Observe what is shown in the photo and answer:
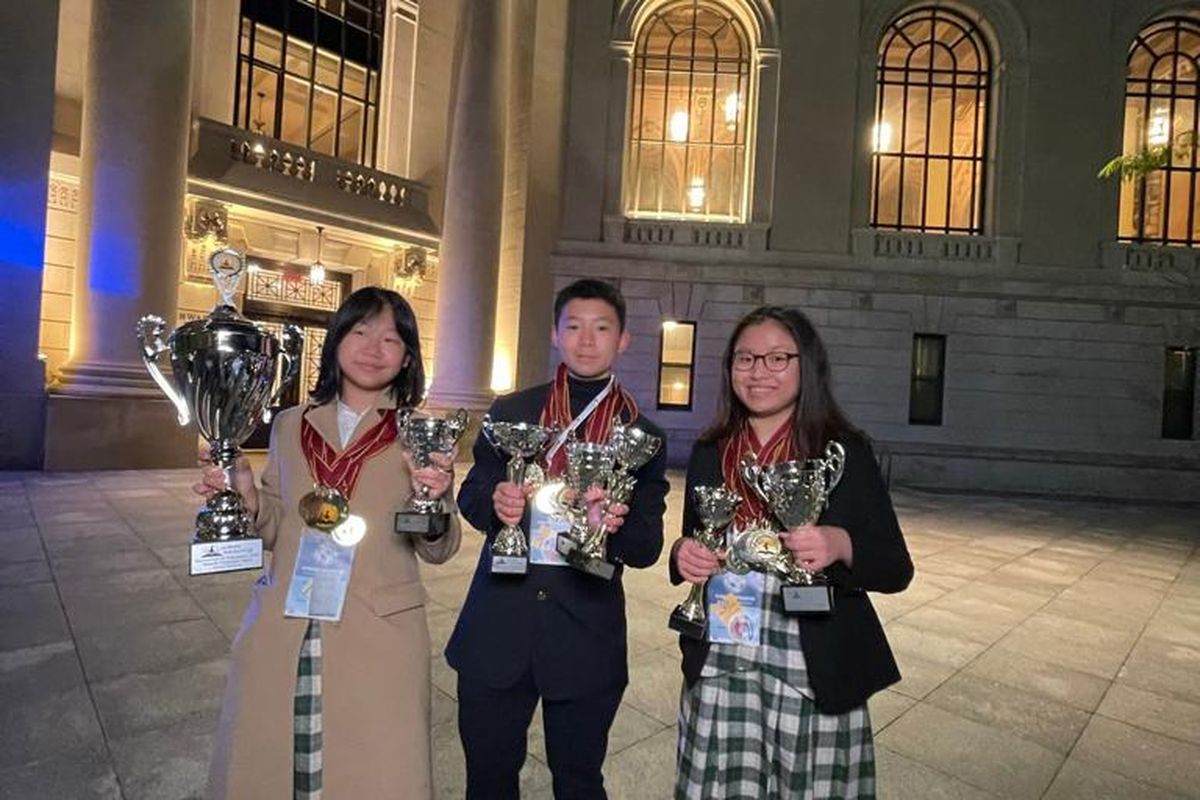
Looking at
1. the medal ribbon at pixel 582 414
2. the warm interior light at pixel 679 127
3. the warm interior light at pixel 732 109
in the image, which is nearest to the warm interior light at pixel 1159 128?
the warm interior light at pixel 732 109

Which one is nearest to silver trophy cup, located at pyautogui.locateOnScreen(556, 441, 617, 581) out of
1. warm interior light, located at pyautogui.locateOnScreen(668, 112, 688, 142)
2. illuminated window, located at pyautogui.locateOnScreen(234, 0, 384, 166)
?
illuminated window, located at pyautogui.locateOnScreen(234, 0, 384, 166)

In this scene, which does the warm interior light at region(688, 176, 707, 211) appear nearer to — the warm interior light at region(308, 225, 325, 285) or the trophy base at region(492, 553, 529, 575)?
the warm interior light at region(308, 225, 325, 285)

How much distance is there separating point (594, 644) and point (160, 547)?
19.1 ft

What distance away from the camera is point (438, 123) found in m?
15.0

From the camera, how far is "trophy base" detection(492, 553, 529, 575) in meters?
1.77

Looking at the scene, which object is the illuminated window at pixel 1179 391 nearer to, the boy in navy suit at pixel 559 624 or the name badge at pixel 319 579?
the boy in navy suit at pixel 559 624

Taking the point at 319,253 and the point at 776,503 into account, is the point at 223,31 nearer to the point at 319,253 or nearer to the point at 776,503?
the point at 319,253

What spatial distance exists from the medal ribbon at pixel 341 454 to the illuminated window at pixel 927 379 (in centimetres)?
1604

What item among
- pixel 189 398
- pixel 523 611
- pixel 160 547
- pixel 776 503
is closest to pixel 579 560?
pixel 523 611

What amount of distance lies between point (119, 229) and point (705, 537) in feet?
38.2

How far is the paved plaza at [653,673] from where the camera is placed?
280cm

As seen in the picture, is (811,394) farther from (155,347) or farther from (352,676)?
(155,347)

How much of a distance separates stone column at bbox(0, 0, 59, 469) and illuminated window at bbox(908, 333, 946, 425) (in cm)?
1747

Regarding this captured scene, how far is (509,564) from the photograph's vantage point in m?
1.78
